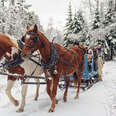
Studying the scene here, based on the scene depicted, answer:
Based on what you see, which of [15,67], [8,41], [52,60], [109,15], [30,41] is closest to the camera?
[30,41]

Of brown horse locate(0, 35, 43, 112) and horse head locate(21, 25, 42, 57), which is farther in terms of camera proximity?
brown horse locate(0, 35, 43, 112)

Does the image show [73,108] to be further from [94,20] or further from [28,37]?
[94,20]

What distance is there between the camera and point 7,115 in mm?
4340

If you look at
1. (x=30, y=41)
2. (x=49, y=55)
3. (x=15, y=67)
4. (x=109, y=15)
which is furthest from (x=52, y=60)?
(x=109, y=15)

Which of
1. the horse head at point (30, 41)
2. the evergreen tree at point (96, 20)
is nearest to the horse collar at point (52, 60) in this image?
the horse head at point (30, 41)

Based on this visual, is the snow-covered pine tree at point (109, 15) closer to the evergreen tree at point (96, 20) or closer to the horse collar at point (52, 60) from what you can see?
the evergreen tree at point (96, 20)

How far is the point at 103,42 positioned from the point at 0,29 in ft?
47.4

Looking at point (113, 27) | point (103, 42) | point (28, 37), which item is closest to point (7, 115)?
point (28, 37)

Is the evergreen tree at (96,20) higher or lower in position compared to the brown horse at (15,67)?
higher

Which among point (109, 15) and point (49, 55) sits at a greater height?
point (109, 15)

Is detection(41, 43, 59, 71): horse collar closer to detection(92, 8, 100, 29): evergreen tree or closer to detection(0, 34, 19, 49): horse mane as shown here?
detection(0, 34, 19, 49): horse mane

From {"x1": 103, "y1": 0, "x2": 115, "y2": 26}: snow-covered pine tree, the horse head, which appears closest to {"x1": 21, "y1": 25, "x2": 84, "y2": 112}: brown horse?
the horse head

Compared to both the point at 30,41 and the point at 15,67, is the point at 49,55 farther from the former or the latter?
the point at 15,67

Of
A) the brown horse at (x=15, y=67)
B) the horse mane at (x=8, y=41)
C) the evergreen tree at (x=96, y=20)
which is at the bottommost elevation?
the brown horse at (x=15, y=67)
